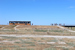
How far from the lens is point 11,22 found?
52281 mm

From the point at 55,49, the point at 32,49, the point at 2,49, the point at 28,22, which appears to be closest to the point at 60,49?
the point at 55,49

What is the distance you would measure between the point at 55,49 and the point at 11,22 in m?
46.2

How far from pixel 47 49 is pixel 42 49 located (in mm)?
489

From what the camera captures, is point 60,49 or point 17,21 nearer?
point 60,49

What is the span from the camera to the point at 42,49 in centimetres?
920

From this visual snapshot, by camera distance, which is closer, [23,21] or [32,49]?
[32,49]

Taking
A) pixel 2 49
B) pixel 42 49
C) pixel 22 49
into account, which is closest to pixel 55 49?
pixel 42 49

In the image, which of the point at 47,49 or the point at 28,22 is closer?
the point at 47,49

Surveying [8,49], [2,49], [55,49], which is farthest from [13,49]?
[55,49]

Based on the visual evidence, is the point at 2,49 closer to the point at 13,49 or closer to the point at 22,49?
the point at 13,49

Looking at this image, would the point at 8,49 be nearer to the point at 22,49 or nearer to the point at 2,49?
the point at 2,49

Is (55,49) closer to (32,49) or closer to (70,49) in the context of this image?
(70,49)

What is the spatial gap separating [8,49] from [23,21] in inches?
1736

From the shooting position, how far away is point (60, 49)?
9219 millimetres
